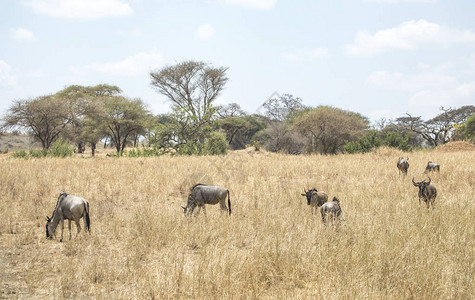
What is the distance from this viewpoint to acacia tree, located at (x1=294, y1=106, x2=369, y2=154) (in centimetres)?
2912

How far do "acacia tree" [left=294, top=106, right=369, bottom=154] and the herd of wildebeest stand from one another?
2195 centimetres

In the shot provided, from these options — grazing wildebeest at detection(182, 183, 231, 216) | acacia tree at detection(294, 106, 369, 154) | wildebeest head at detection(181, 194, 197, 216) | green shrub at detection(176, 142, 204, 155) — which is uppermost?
acacia tree at detection(294, 106, 369, 154)

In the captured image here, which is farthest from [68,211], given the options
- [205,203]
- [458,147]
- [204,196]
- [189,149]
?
[458,147]

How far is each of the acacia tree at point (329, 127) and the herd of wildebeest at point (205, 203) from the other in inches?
864

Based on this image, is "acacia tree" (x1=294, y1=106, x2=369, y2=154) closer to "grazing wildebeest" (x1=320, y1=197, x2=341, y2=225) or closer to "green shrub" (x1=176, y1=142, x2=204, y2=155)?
"green shrub" (x1=176, y1=142, x2=204, y2=155)

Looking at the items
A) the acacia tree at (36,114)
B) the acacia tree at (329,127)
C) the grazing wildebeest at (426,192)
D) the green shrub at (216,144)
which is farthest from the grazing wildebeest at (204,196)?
the acacia tree at (36,114)

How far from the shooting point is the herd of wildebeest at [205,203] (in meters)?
5.59

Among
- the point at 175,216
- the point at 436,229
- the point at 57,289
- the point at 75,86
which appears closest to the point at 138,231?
the point at 175,216

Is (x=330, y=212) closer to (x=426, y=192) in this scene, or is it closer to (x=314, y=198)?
(x=314, y=198)

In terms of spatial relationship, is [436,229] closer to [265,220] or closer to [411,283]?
[411,283]

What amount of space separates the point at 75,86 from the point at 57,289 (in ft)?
157

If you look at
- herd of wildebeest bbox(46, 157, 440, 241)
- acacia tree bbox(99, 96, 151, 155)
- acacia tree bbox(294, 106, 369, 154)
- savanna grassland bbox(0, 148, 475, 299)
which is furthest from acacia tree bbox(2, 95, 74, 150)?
herd of wildebeest bbox(46, 157, 440, 241)

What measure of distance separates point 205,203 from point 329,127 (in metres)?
24.1

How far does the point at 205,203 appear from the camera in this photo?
22.9ft
